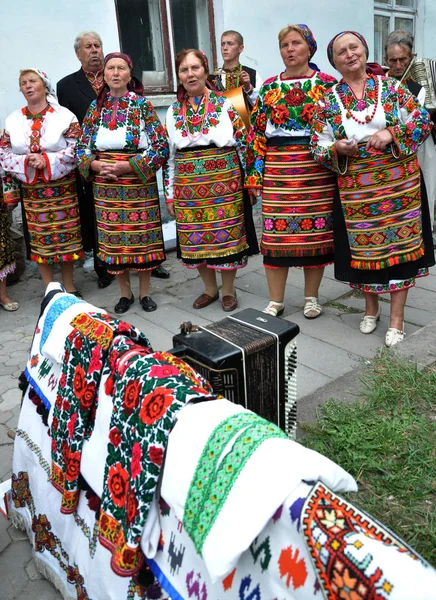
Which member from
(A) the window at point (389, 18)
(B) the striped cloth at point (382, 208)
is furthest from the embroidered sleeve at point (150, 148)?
(A) the window at point (389, 18)

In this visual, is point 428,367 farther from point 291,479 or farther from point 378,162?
point 291,479

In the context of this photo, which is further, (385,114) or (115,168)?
(115,168)

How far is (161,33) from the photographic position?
6.04m

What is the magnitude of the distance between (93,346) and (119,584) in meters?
0.66

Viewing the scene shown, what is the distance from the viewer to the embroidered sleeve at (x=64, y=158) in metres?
4.27

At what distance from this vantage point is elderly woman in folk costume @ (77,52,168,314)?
4.00 metres

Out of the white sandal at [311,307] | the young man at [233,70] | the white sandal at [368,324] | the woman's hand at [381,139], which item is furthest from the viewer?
the young man at [233,70]

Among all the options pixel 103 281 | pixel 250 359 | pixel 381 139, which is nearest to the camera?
pixel 250 359

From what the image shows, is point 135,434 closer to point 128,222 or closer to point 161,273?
point 128,222

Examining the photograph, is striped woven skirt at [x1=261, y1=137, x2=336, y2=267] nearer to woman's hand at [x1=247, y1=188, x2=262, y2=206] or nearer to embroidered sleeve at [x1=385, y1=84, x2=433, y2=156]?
woman's hand at [x1=247, y1=188, x2=262, y2=206]

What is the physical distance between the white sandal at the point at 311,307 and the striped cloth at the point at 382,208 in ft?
2.54

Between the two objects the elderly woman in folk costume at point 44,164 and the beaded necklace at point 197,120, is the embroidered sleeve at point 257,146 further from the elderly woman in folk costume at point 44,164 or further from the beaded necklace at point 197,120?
the elderly woman in folk costume at point 44,164

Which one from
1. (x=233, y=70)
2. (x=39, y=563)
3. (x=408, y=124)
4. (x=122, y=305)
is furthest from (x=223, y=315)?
(x=39, y=563)

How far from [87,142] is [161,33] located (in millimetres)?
2557
